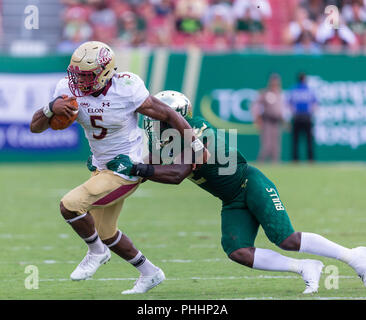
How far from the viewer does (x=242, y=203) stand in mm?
5730

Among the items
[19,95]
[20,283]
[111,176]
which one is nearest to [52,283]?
[20,283]

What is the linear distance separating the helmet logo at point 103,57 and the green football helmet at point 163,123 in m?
0.43

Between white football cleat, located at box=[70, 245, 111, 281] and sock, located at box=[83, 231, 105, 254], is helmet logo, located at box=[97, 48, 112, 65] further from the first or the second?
white football cleat, located at box=[70, 245, 111, 281]

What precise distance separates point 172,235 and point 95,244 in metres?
2.76

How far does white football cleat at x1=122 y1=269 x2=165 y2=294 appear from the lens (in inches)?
232

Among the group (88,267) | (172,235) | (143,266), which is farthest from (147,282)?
(172,235)

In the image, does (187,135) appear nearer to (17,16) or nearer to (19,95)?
(19,95)

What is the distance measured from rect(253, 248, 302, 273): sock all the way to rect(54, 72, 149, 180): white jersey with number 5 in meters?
1.04

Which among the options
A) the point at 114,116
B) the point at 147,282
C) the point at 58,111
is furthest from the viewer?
the point at 147,282

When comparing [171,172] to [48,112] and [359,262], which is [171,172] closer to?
[48,112]

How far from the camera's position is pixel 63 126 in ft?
17.9

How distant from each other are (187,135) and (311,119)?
10.9 m

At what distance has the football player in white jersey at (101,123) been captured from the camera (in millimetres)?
5469
